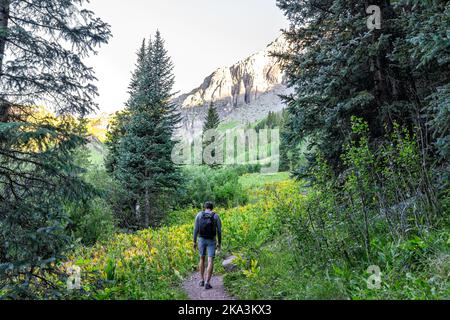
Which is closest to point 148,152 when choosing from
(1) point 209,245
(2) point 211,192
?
(2) point 211,192

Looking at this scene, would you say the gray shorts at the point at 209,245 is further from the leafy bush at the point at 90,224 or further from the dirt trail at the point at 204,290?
the leafy bush at the point at 90,224

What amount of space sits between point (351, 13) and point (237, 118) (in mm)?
182089

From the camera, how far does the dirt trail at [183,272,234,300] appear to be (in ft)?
22.6

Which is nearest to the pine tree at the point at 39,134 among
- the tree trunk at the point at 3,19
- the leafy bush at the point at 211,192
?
the tree trunk at the point at 3,19

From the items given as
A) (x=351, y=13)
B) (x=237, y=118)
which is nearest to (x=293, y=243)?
(x=351, y=13)

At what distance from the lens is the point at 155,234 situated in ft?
46.3

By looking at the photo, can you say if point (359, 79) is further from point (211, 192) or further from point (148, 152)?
point (211, 192)

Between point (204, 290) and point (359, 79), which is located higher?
point (359, 79)

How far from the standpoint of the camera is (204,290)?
7367 mm

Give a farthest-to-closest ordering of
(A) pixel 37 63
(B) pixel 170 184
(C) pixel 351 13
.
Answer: (B) pixel 170 184 → (C) pixel 351 13 → (A) pixel 37 63

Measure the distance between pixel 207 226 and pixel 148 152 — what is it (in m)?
12.9

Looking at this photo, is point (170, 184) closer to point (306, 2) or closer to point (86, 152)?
point (86, 152)

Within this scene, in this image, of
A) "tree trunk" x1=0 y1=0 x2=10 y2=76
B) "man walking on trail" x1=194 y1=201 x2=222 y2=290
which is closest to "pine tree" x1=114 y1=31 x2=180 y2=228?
"man walking on trail" x1=194 y1=201 x2=222 y2=290

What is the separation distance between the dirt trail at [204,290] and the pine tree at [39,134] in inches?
116
